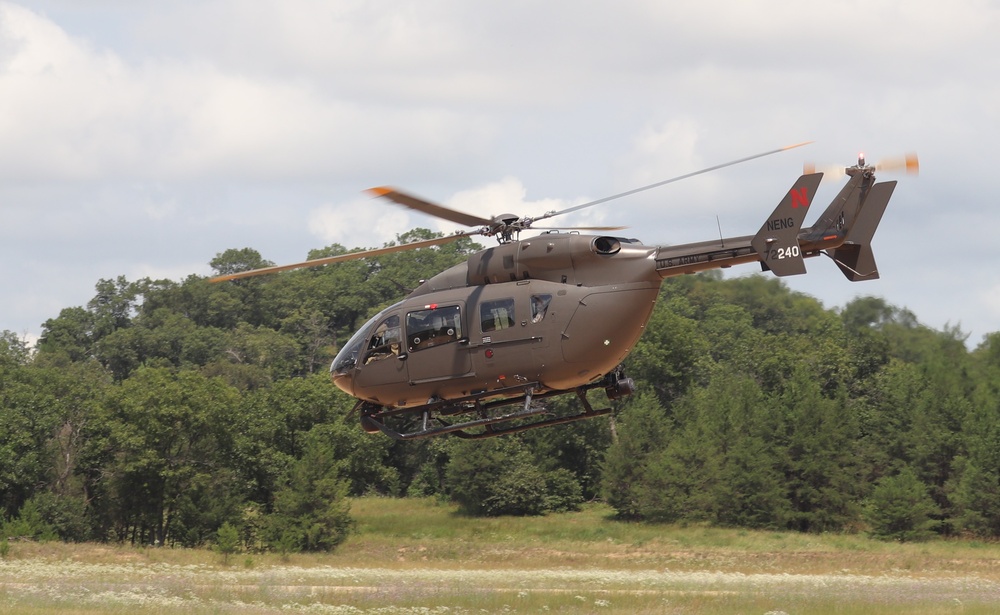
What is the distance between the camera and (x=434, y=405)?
95.5 feet

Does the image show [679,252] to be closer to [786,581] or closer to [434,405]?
[434,405]

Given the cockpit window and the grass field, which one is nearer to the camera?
the cockpit window

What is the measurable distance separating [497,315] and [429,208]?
9.86 feet

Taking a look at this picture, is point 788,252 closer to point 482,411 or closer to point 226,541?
point 482,411

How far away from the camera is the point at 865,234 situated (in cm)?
2648

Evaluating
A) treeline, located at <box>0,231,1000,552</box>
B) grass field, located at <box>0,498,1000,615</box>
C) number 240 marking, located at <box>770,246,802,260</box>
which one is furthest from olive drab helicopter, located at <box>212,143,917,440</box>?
treeline, located at <box>0,231,1000,552</box>

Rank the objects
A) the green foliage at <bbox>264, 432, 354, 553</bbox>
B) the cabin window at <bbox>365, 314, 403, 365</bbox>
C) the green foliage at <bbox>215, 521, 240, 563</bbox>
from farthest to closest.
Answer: the green foliage at <bbox>264, 432, 354, 553</bbox>
the green foliage at <bbox>215, 521, 240, 563</bbox>
the cabin window at <bbox>365, 314, 403, 365</bbox>

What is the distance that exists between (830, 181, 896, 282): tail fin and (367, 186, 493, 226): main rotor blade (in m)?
7.77

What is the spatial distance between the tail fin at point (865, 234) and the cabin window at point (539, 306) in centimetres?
620

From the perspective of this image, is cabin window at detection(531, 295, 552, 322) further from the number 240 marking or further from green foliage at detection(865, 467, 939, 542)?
green foliage at detection(865, 467, 939, 542)

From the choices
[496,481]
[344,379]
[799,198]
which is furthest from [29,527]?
[799,198]

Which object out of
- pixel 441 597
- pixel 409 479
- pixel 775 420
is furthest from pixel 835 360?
pixel 441 597

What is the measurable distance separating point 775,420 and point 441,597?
144ft

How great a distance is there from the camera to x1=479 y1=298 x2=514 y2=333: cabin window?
27750 millimetres
